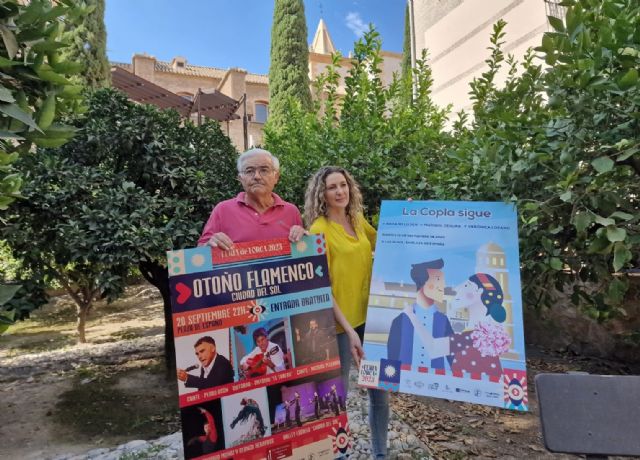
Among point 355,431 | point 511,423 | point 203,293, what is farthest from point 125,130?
point 511,423

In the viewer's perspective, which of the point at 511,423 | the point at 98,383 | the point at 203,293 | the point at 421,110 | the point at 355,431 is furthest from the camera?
the point at 98,383

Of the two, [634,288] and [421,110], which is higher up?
[421,110]

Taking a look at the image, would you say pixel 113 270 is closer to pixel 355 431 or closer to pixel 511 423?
pixel 355 431

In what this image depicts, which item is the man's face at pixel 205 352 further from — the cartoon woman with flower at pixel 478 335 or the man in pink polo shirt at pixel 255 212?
the cartoon woman with flower at pixel 478 335

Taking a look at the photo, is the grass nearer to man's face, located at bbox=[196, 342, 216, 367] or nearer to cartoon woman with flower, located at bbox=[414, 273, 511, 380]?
man's face, located at bbox=[196, 342, 216, 367]

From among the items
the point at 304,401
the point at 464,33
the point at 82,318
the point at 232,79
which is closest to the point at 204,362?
the point at 304,401

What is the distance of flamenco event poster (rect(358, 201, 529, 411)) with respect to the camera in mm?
2018

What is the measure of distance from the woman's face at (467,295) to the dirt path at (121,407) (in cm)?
184

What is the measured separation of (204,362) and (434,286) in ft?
4.24

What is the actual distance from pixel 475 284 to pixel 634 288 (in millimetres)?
4457

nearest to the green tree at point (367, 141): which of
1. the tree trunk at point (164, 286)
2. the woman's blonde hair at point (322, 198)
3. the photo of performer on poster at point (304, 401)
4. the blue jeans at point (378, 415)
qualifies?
the woman's blonde hair at point (322, 198)

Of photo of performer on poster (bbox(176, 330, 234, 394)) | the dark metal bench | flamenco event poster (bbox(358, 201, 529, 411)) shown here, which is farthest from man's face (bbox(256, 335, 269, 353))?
the dark metal bench

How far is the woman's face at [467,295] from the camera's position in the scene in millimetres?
2119

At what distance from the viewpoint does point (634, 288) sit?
513 centimetres
